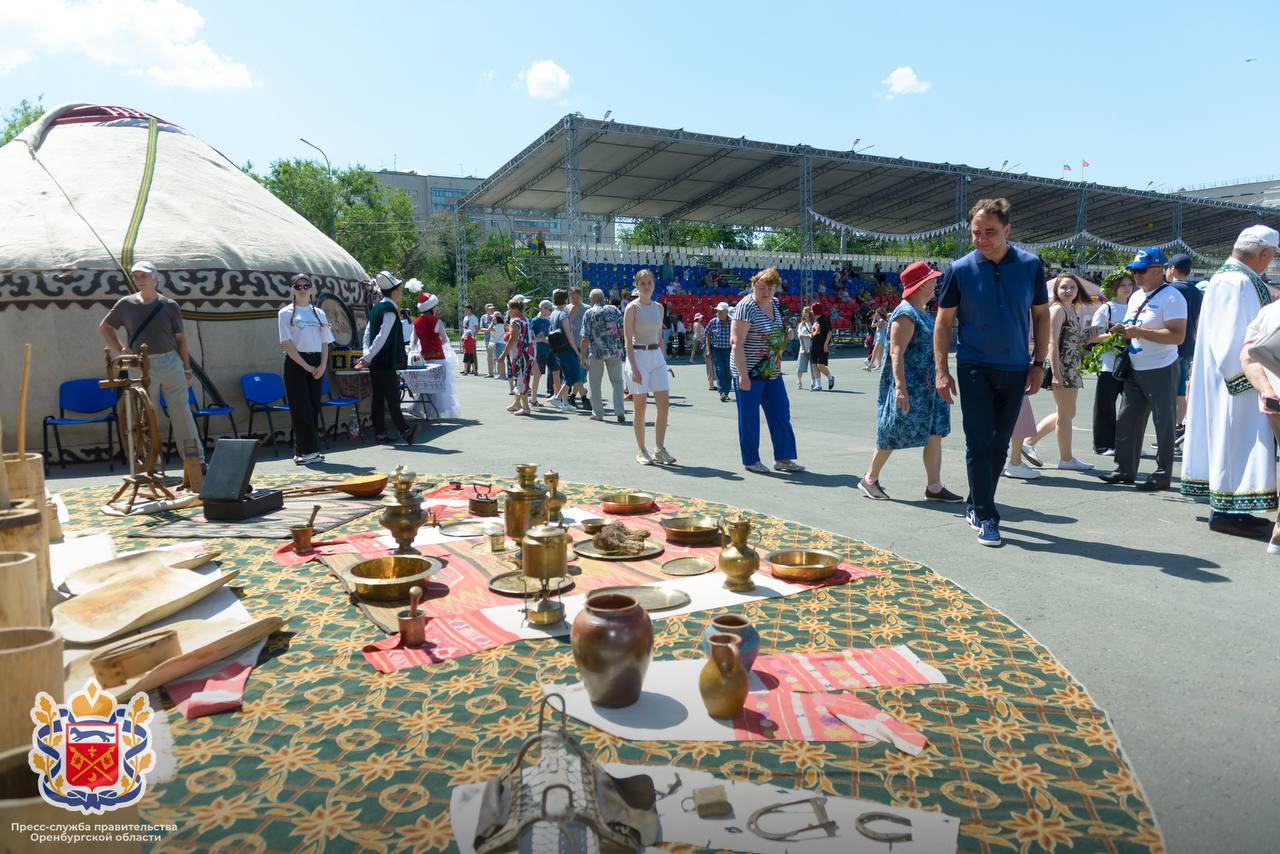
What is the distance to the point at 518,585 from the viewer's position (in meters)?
3.98

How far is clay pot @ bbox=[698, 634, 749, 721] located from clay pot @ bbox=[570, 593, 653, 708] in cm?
22

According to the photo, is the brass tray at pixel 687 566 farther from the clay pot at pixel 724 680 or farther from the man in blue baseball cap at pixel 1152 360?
the man in blue baseball cap at pixel 1152 360

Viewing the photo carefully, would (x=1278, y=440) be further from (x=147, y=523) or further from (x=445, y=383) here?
(x=445, y=383)

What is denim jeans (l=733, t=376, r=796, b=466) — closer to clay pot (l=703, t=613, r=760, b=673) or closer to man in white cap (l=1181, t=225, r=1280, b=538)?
man in white cap (l=1181, t=225, r=1280, b=538)

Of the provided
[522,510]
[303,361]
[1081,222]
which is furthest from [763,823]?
[1081,222]

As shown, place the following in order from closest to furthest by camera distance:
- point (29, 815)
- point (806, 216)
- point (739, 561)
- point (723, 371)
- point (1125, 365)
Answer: point (29, 815), point (739, 561), point (1125, 365), point (723, 371), point (806, 216)

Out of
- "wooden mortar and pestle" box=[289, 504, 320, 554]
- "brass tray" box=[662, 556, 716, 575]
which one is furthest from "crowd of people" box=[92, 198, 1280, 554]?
"wooden mortar and pestle" box=[289, 504, 320, 554]

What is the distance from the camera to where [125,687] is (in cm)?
279

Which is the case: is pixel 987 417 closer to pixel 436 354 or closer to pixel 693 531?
pixel 693 531

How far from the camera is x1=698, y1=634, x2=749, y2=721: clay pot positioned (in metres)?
2.56

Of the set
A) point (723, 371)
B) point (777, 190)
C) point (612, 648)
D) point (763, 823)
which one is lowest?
point (763, 823)

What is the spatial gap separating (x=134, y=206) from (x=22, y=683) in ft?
30.2

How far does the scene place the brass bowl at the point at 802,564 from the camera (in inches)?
159

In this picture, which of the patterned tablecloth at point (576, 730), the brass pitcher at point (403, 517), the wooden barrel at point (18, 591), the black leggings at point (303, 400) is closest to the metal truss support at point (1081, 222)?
the black leggings at point (303, 400)
